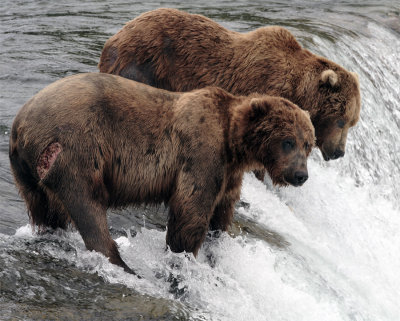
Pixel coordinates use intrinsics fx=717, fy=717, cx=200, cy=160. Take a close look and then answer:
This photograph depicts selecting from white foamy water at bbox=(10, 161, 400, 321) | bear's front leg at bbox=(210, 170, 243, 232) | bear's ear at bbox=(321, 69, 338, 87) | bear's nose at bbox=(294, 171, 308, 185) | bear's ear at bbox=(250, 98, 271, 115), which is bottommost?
white foamy water at bbox=(10, 161, 400, 321)

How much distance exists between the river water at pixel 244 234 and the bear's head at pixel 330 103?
820 mm

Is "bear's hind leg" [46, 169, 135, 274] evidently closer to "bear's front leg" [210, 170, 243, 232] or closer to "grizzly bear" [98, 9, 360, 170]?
"bear's front leg" [210, 170, 243, 232]

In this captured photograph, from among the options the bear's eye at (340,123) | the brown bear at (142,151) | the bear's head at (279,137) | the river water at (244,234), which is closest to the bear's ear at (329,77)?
the bear's eye at (340,123)

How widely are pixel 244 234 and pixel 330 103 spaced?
71.4 inches

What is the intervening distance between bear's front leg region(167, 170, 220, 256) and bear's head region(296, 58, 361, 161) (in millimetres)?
2390

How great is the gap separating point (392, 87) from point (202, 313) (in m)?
7.97

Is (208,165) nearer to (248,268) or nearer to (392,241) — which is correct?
(248,268)

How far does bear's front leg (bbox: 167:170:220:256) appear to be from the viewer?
4992 millimetres

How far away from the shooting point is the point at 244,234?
614 centimetres

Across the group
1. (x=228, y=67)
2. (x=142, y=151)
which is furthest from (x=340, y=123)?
(x=142, y=151)

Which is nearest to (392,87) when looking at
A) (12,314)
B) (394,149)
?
(394,149)

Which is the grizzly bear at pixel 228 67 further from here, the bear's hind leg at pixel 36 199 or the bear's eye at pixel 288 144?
the bear's hind leg at pixel 36 199

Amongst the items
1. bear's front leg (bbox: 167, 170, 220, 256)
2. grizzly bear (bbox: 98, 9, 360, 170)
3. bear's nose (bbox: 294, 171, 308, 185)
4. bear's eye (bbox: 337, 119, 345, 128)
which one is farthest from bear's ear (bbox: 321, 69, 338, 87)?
bear's front leg (bbox: 167, 170, 220, 256)

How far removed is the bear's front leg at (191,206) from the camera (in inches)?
197
